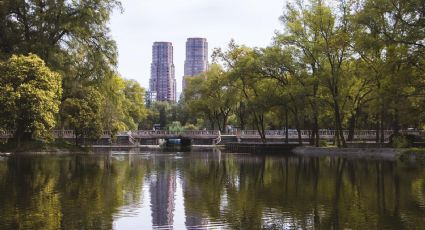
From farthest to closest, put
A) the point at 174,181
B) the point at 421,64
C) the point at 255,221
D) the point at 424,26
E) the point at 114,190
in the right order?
the point at 421,64 < the point at 424,26 < the point at 174,181 < the point at 114,190 < the point at 255,221

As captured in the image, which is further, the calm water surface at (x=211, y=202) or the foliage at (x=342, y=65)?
the foliage at (x=342, y=65)

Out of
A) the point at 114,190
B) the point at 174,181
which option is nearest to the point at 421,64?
the point at 174,181

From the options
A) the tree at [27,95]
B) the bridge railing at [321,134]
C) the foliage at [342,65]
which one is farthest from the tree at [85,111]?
the bridge railing at [321,134]

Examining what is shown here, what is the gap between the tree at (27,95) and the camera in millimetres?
45719

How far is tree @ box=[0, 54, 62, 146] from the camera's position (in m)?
45.7

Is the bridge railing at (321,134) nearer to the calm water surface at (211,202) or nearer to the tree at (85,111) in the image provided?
the tree at (85,111)

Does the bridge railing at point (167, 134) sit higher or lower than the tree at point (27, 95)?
lower

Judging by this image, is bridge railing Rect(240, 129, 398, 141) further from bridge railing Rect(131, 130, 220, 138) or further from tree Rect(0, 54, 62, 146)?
tree Rect(0, 54, 62, 146)

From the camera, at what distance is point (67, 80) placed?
197 ft

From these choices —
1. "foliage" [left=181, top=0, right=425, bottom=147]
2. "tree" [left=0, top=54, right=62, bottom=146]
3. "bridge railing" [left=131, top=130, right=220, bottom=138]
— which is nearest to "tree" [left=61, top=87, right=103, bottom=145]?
"tree" [left=0, top=54, right=62, bottom=146]

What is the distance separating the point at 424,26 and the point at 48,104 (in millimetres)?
34056

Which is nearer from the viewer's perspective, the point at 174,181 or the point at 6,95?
the point at 174,181

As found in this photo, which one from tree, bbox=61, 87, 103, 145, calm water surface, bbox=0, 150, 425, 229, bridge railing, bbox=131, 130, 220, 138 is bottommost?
calm water surface, bbox=0, 150, 425, 229

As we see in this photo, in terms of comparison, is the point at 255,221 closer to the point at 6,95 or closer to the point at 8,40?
the point at 6,95
